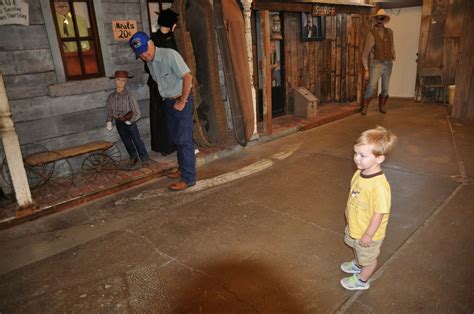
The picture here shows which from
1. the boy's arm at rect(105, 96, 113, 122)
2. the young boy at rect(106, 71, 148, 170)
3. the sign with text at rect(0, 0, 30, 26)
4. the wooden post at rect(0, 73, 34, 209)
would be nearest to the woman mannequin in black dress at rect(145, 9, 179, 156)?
the young boy at rect(106, 71, 148, 170)

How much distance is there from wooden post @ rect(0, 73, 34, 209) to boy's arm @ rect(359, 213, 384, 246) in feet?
12.3

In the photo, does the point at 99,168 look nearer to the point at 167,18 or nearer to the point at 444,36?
the point at 167,18

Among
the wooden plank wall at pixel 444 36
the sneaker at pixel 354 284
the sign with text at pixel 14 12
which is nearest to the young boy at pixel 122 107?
the sign with text at pixel 14 12

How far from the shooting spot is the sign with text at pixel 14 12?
4.18m

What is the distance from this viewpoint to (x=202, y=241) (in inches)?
134

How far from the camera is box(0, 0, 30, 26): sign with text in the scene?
418cm

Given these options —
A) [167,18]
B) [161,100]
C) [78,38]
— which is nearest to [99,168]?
[161,100]

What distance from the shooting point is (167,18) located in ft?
17.0

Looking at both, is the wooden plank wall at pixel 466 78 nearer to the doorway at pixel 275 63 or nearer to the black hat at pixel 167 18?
the doorway at pixel 275 63

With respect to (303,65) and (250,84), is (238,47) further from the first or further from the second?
(303,65)

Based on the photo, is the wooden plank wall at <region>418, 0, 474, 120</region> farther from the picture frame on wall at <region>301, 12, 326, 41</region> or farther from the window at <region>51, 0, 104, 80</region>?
the window at <region>51, 0, 104, 80</region>

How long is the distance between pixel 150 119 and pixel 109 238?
266 centimetres

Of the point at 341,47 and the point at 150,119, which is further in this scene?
the point at 341,47

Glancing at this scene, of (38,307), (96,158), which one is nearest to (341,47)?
(96,158)
